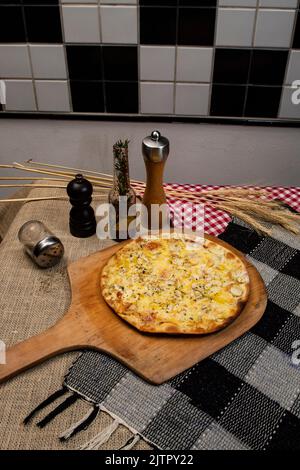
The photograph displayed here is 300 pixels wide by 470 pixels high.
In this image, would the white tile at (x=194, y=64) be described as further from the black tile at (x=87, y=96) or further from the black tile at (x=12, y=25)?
the black tile at (x=12, y=25)

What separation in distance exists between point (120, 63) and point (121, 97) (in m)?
0.15

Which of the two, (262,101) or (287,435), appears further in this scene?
(262,101)

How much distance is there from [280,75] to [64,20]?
95cm

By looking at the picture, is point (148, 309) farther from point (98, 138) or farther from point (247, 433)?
point (98, 138)

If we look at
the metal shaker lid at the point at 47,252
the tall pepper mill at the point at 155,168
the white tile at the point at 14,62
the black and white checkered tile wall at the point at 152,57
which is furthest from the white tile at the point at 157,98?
the metal shaker lid at the point at 47,252

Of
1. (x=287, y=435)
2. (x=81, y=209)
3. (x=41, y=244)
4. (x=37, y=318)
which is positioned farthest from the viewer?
(x=81, y=209)

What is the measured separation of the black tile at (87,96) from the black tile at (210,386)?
4.63ft

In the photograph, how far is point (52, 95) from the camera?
2023mm

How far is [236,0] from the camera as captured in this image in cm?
175

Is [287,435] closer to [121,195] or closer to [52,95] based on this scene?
[121,195]

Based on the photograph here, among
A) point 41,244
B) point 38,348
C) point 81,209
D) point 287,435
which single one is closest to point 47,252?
point 41,244

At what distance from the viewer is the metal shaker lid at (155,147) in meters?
1.23

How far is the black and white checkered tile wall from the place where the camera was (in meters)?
1.79

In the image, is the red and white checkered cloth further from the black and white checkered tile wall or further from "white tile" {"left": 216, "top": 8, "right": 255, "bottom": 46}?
"white tile" {"left": 216, "top": 8, "right": 255, "bottom": 46}
